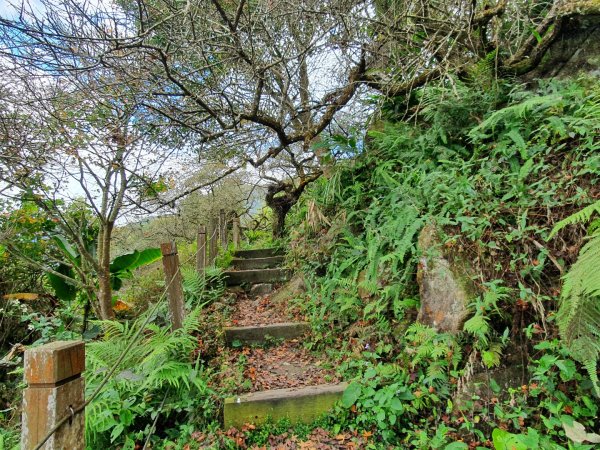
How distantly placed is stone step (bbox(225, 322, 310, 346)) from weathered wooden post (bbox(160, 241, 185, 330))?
601 millimetres

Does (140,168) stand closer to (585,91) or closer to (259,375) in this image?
(259,375)

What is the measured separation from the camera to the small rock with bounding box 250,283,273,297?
4.97 metres

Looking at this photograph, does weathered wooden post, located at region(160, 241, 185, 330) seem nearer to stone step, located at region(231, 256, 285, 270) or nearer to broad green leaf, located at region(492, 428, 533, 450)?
broad green leaf, located at region(492, 428, 533, 450)

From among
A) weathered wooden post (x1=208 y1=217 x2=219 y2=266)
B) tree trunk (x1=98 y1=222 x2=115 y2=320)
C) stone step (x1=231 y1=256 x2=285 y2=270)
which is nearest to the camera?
tree trunk (x1=98 y1=222 x2=115 y2=320)

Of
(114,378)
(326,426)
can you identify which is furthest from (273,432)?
(114,378)

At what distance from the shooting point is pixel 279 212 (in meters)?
6.78

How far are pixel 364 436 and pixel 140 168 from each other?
12.9 ft

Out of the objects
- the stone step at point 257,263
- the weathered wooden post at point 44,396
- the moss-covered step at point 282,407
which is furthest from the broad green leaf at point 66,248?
the weathered wooden post at point 44,396

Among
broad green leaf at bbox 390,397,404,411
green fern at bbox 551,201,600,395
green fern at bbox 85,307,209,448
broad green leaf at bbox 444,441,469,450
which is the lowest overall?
broad green leaf at bbox 444,441,469,450

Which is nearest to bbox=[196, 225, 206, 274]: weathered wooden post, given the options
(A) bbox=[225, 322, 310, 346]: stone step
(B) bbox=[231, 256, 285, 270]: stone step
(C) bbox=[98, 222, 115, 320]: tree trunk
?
(C) bbox=[98, 222, 115, 320]: tree trunk

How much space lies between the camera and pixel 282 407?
2.35 m

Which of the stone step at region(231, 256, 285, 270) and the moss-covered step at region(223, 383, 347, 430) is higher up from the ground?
the stone step at region(231, 256, 285, 270)

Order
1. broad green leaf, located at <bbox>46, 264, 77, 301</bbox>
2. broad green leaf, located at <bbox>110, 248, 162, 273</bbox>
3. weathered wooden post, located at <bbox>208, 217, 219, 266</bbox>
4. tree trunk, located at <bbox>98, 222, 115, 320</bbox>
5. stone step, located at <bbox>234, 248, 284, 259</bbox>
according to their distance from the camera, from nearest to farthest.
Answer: tree trunk, located at <bbox>98, 222, 115, 320</bbox> → broad green leaf, located at <bbox>46, 264, 77, 301</bbox> → broad green leaf, located at <bbox>110, 248, 162, 273</bbox> → weathered wooden post, located at <bbox>208, 217, 219, 266</bbox> → stone step, located at <bbox>234, 248, 284, 259</bbox>

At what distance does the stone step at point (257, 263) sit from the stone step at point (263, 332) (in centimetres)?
212
